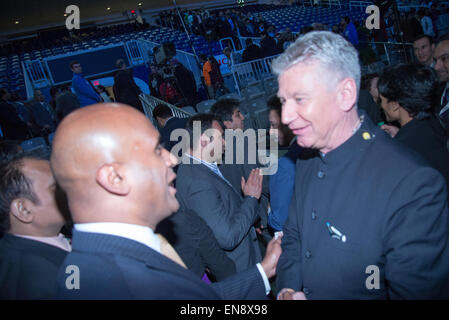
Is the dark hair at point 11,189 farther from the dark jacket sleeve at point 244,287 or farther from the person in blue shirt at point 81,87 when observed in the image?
the person in blue shirt at point 81,87

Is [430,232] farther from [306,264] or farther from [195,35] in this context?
[195,35]

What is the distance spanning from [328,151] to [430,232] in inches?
21.7

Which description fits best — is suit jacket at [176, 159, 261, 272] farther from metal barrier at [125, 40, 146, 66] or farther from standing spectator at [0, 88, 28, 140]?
metal barrier at [125, 40, 146, 66]

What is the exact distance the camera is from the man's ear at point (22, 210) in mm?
1602

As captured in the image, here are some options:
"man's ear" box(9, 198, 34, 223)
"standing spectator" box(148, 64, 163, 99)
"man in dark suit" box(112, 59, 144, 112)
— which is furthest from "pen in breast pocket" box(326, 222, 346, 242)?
"standing spectator" box(148, 64, 163, 99)

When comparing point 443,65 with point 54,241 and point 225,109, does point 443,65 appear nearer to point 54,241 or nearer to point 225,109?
point 225,109

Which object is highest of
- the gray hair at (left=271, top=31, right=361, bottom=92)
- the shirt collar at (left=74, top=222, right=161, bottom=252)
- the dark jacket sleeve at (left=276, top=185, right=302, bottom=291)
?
the gray hair at (left=271, top=31, right=361, bottom=92)

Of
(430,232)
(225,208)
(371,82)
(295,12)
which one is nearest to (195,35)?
(295,12)

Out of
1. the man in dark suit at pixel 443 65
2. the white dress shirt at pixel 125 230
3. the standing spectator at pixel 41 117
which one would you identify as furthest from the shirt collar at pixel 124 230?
the standing spectator at pixel 41 117

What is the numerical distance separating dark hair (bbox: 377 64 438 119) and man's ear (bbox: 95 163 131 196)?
6.74ft

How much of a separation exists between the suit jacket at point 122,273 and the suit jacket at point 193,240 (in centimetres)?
73

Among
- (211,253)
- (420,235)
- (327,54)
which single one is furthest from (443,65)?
(211,253)

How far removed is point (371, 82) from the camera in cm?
394

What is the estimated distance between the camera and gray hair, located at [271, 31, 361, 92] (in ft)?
4.07
